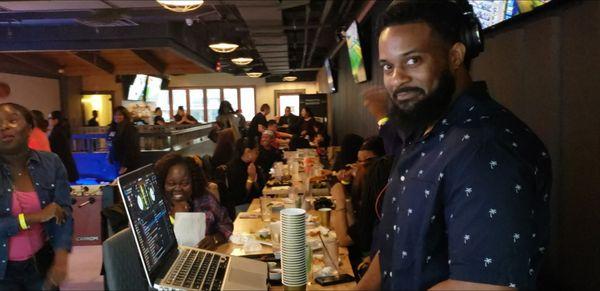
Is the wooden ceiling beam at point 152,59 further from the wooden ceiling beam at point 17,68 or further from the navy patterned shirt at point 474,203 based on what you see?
the navy patterned shirt at point 474,203

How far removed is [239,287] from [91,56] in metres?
11.6

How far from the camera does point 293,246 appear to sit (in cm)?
165

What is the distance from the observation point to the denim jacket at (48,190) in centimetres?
253

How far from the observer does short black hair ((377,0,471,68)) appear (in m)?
1.17

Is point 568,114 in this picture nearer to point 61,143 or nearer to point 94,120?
point 61,143

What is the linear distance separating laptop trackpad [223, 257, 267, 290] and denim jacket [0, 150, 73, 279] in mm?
1346

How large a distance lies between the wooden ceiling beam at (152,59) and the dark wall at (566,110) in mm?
10564

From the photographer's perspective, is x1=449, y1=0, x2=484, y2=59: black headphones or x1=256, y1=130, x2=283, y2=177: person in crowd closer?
x1=449, y1=0, x2=484, y2=59: black headphones

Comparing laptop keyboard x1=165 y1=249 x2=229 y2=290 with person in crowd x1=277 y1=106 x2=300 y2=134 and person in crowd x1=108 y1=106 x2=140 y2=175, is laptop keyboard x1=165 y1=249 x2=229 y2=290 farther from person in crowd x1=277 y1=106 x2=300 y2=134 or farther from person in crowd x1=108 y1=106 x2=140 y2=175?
person in crowd x1=277 y1=106 x2=300 y2=134

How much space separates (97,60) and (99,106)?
13.6 feet

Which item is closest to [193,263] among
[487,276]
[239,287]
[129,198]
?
[239,287]

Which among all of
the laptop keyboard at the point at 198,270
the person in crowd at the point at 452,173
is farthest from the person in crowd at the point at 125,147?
the person in crowd at the point at 452,173

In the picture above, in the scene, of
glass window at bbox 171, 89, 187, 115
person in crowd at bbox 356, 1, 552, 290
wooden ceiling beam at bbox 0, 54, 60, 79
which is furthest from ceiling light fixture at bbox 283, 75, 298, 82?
person in crowd at bbox 356, 1, 552, 290

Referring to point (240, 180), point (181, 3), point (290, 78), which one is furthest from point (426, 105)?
point (290, 78)
